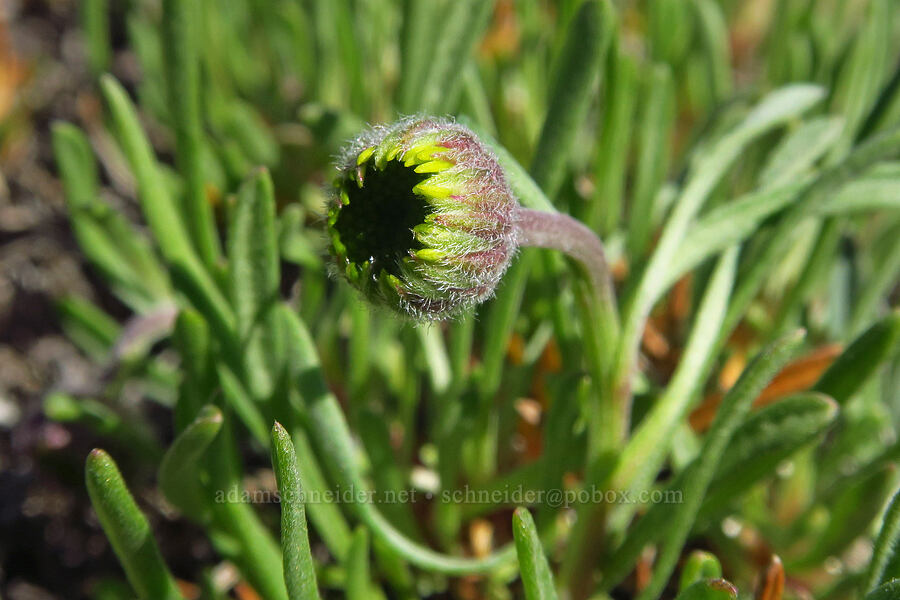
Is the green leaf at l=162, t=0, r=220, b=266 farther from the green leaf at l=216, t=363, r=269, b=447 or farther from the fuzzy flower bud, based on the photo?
the fuzzy flower bud

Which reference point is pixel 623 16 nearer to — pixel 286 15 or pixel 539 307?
pixel 286 15

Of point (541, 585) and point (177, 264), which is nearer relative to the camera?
point (541, 585)

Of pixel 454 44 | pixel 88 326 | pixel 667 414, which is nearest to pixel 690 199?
pixel 667 414

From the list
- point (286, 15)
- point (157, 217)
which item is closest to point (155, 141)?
point (286, 15)

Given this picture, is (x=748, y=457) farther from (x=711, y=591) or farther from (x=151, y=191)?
(x=151, y=191)

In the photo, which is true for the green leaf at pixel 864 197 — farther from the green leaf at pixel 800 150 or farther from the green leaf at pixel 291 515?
the green leaf at pixel 291 515

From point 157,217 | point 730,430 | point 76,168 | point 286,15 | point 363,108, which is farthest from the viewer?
point 286,15
